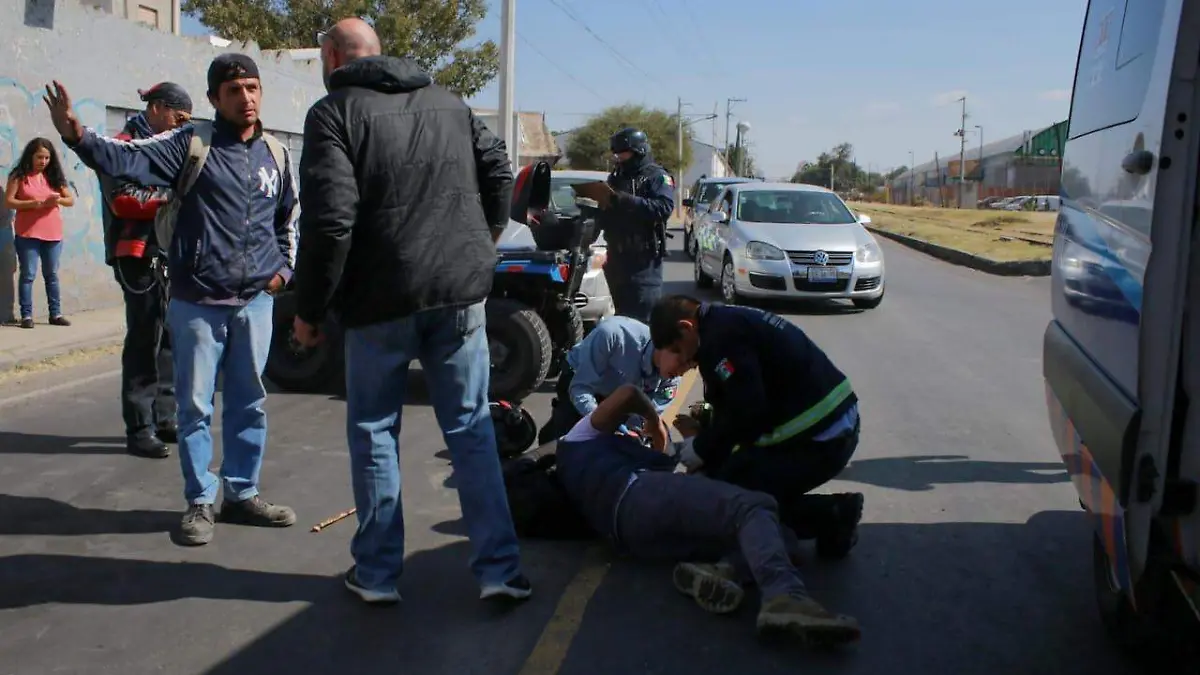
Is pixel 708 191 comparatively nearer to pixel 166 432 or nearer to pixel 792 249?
pixel 792 249

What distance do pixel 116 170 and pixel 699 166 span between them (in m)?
117

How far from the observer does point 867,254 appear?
43.2ft

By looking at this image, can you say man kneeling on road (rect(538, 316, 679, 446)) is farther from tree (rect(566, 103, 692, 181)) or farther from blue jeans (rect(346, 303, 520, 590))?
tree (rect(566, 103, 692, 181))

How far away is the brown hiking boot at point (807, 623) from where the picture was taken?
11.2ft

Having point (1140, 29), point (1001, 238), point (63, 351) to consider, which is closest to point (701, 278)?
point (63, 351)

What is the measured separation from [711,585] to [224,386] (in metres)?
2.17

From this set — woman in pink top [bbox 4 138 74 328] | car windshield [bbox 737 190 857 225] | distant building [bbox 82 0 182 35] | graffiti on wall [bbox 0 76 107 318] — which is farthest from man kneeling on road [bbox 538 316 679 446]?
distant building [bbox 82 0 182 35]

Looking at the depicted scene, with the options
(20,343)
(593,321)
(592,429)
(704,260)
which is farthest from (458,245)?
(704,260)

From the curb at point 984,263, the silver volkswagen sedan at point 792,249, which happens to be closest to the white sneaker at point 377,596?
the silver volkswagen sedan at point 792,249

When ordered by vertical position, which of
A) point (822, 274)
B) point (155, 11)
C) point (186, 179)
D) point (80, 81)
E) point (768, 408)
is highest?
point (155, 11)

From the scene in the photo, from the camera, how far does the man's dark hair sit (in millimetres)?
4098

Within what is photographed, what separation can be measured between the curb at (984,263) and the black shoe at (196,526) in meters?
16.9

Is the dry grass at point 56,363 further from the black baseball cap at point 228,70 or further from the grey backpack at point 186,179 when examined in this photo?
the black baseball cap at point 228,70

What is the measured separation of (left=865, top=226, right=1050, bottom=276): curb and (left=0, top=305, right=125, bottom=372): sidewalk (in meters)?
14.6
